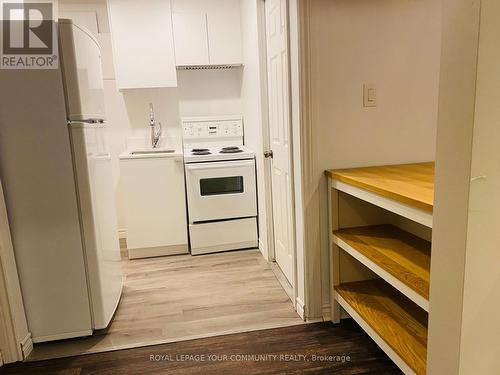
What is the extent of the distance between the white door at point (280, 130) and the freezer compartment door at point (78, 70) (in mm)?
1062

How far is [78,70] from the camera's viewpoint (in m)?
1.84

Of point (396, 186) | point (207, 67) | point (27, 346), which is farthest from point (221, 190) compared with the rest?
point (396, 186)

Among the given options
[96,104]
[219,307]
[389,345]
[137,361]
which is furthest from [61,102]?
[389,345]

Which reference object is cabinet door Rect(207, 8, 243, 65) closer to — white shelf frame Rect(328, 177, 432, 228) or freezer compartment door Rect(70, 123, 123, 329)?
freezer compartment door Rect(70, 123, 123, 329)

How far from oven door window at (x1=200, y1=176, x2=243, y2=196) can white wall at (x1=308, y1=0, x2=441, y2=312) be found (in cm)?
135

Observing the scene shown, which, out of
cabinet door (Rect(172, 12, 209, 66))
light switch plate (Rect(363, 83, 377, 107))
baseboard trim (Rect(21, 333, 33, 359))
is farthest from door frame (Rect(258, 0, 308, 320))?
cabinet door (Rect(172, 12, 209, 66))

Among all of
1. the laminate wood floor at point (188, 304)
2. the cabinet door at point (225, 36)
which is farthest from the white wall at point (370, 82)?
the cabinet door at point (225, 36)

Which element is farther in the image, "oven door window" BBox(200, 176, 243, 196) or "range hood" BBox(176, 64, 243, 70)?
"range hood" BBox(176, 64, 243, 70)

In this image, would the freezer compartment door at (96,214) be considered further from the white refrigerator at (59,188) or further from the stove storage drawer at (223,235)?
the stove storage drawer at (223,235)

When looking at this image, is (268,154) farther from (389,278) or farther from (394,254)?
(389,278)

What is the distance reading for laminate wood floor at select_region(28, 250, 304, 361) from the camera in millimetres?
2047

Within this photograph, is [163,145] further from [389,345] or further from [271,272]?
[389,345]

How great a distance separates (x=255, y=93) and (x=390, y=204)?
1814mm

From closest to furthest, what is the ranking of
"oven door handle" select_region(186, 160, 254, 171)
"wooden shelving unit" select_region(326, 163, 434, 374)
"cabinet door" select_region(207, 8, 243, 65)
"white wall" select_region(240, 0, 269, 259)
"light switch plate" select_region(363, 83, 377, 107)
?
"wooden shelving unit" select_region(326, 163, 434, 374)
"light switch plate" select_region(363, 83, 377, 107)
"white wall" select_region(240, 0, 269, 259)
"oven door handle" select_region(186, 160, 254, 171)
"cabinet door" select_region(207, 8, 243, 65)
